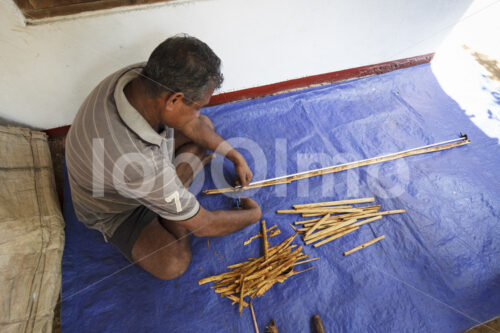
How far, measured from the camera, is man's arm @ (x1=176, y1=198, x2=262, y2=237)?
1404 mm

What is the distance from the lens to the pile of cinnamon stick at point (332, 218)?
1.88 metres

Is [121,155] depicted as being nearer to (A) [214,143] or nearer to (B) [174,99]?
(B) [174,99]

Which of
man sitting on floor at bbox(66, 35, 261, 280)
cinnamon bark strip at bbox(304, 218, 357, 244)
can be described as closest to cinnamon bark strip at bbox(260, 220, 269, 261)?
cinnamon bark strip at bbox(304, 218, 357, 244)

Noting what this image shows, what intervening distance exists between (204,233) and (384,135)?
1.90 metres

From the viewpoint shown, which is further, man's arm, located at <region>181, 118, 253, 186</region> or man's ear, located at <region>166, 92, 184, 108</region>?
man's arm, located at <region>181, 118, 253, 186</region>

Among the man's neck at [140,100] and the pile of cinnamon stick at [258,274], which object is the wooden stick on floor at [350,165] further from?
the man's neck at [140,100]

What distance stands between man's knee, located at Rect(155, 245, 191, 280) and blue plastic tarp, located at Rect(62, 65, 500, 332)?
6cm

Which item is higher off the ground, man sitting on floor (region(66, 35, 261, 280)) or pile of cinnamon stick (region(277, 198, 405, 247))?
man sitting on floor (region(66, 35, 261, 280))

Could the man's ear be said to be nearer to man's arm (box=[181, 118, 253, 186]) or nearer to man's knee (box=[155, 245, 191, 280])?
man's arm (box=[181, 118, 253, 186])

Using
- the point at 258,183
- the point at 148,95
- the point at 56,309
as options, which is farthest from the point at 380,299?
the point at 56,309

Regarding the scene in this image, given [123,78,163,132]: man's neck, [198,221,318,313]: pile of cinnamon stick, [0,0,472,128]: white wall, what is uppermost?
[0,0,472,128]: white wall

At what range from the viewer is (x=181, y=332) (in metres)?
1.53

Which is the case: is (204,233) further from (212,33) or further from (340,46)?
(340,46)

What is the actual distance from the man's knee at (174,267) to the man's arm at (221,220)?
0.95 feet
